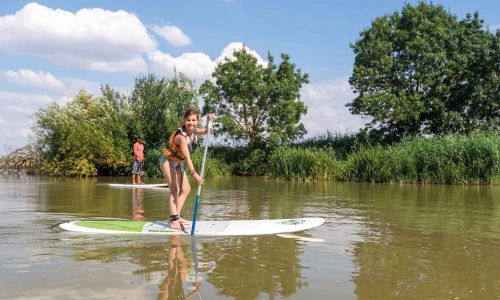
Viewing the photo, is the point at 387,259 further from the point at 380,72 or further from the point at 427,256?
the point at 380,72

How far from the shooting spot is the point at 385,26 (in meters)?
27.8

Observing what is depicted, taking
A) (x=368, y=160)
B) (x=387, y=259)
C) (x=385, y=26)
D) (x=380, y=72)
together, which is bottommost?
(x=387, y=259)

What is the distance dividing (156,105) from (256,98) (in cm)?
625

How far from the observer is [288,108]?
2831cm

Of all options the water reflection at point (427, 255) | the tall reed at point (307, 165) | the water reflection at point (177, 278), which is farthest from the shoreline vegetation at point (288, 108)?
the water reflection at point (177, 278)

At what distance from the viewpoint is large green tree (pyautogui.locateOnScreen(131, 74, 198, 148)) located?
94.4 ft

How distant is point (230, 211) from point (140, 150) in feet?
34.8

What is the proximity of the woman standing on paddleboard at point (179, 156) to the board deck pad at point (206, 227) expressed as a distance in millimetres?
263

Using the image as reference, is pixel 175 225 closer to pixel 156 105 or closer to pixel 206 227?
pixel 206 227

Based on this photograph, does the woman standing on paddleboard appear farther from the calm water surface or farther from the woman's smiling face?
the calm water surface

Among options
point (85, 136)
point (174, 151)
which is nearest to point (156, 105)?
point (85, 136)

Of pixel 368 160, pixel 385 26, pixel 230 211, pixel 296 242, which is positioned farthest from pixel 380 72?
pixel 296 242

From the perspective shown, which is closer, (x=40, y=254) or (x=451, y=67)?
(x=40, y=254)

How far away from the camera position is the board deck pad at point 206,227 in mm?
6148
